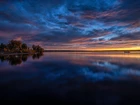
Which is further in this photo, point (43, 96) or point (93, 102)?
point (43, 96)

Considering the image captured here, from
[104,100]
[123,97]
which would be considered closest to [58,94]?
[104,100]

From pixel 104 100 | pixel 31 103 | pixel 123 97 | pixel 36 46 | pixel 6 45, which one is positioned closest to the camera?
pixel 31 103

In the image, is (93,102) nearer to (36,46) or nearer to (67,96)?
(67,96)

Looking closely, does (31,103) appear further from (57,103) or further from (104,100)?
(104,100)

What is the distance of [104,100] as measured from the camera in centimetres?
1155

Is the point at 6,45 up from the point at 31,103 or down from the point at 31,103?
up

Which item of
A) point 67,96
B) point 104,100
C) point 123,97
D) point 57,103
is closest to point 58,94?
point 67,96

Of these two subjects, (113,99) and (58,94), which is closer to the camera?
(113,99)

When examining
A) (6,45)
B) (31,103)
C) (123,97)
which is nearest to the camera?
(31,103)

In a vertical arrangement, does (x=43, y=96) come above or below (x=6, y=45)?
below

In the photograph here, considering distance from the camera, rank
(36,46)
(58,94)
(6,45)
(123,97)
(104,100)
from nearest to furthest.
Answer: (104,100) → (123,97) → (58,94) → (6,45) → (36,46)

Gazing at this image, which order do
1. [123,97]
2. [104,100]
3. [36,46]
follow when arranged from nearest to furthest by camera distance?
[104,100]
[123,97]
[36,46]

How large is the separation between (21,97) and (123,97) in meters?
8.91

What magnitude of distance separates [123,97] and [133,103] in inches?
56.7
